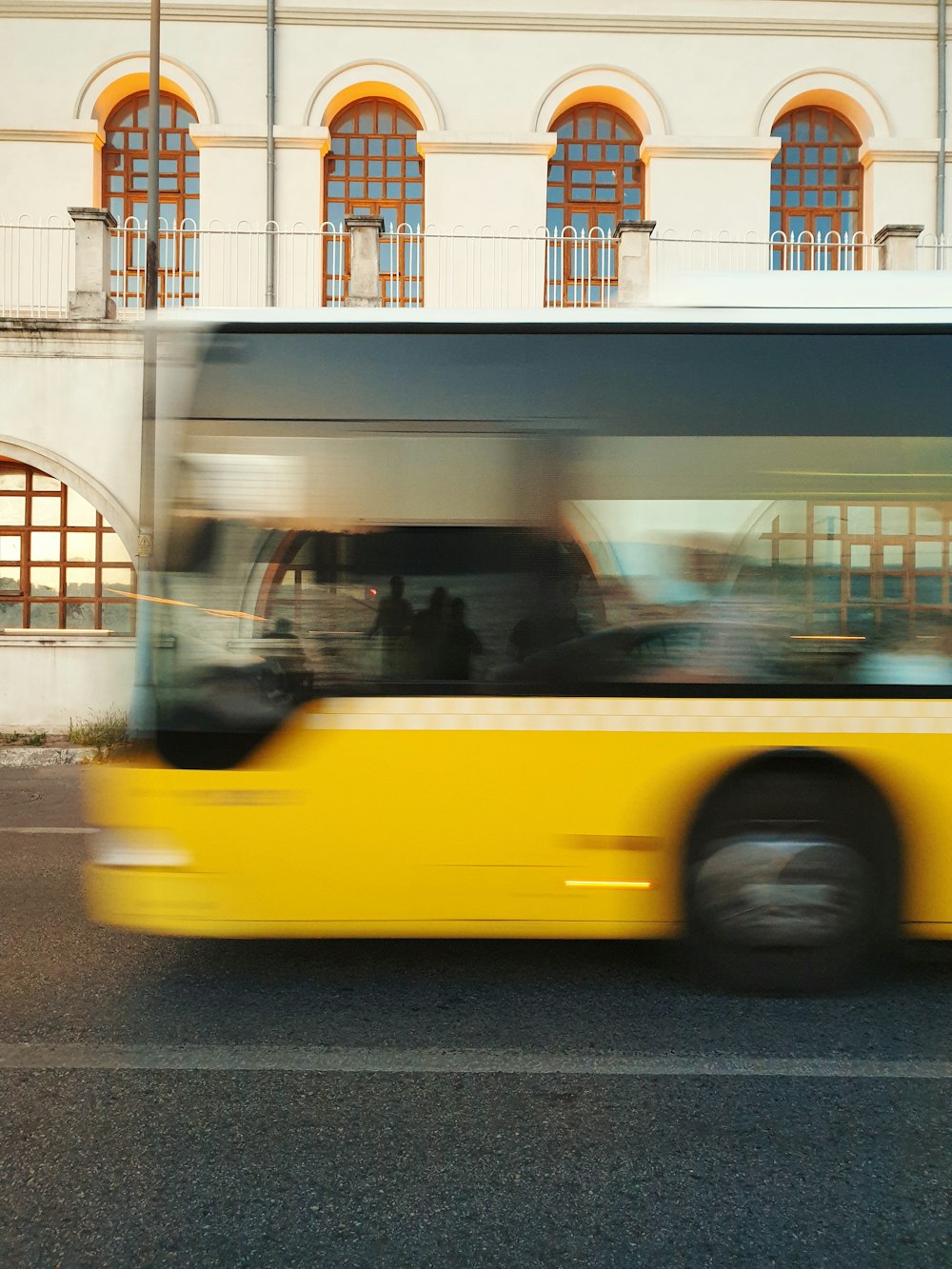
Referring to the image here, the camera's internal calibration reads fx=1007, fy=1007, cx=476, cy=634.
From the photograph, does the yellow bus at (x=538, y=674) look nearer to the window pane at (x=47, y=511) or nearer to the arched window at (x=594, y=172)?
the window pane at (x=47, y=511)

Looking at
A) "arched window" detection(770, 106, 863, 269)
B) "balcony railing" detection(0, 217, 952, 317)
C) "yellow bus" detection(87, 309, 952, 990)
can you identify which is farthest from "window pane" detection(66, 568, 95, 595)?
"arched window" detection(770, 106, 863, 269)

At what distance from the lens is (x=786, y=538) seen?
4.14m

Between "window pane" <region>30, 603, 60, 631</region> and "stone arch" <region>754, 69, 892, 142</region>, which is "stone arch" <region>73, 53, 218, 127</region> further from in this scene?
"stone arch" <region>754, 69, 892, 142</region>

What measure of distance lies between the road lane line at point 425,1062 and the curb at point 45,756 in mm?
8362

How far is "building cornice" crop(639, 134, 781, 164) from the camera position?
1523 centimetres

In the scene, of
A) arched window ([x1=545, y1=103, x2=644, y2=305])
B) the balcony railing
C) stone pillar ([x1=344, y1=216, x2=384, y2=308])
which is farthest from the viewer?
arched window ([x1=545, y1=103, x2=644, y2=305])

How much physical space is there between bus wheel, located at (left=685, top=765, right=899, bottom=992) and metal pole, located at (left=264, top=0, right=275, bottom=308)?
12391 millimetres

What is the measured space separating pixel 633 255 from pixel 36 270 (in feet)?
26.3

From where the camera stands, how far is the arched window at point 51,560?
13695 millimetres

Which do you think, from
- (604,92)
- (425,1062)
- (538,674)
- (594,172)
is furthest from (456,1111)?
(604,92)

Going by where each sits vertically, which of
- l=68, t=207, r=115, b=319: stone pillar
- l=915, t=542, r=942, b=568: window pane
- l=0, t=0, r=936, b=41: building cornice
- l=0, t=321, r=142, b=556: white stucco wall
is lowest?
l=915, t=542, r=942, b=568: window pane

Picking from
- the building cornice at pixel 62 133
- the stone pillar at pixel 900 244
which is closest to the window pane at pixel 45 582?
the building cornice at pixel 62 133

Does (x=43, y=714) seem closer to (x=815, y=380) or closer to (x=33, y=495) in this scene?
(x=33, y=495)

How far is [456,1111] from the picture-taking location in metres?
3.21
